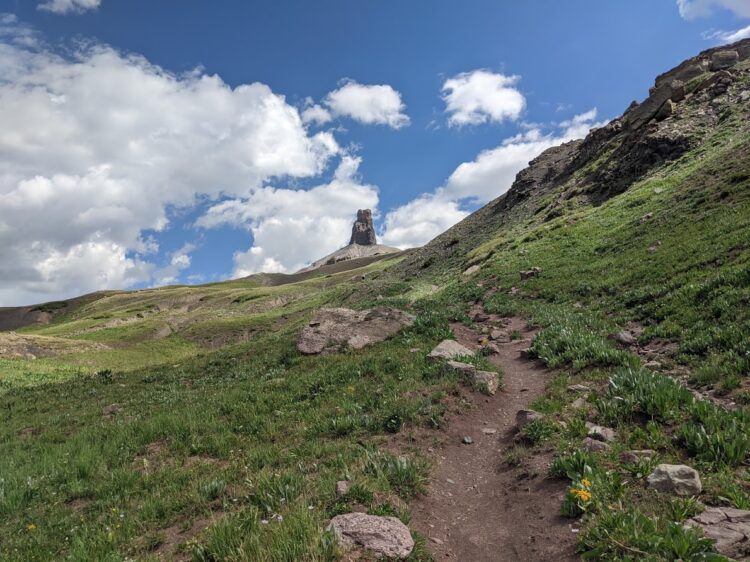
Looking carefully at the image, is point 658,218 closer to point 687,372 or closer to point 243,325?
point 687,372

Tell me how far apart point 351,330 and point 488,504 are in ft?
45.5

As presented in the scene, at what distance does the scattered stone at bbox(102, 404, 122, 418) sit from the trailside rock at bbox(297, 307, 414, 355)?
7995 millimetres

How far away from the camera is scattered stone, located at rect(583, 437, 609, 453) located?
23.7 ft

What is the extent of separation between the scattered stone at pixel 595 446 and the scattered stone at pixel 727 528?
191cm

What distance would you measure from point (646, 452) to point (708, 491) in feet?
3.88

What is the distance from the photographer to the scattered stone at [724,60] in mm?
66250

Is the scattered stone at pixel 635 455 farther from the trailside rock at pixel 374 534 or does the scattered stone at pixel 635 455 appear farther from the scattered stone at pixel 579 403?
the trailside rock at pixel 374 534

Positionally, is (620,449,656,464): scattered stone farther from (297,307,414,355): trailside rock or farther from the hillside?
(297,307,414,355): trailside rock

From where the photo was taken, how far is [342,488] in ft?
21.6

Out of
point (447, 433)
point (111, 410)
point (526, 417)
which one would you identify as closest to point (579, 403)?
point (526, 417)

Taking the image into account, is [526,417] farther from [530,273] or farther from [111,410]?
[530,273]

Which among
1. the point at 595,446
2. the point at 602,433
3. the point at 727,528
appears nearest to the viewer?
the point at 727,528

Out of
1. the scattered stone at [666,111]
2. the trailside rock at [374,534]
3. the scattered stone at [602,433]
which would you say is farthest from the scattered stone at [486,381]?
the scattered stone at [666,111]

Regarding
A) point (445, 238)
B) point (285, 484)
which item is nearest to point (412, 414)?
point (285, 484)
